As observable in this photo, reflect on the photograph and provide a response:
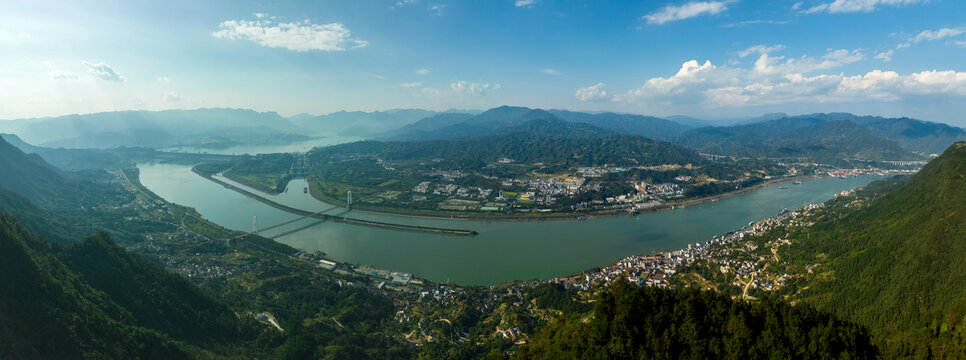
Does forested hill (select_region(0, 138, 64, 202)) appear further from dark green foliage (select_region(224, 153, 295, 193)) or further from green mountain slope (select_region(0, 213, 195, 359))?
green mountain slope (select_region(0, 213, 195, 359))

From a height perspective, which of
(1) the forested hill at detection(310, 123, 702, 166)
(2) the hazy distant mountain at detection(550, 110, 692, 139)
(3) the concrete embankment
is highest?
(2) the hazy distant mountain at detection(550, 110, 692, 139)

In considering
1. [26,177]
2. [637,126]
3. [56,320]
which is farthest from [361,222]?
[637,126]

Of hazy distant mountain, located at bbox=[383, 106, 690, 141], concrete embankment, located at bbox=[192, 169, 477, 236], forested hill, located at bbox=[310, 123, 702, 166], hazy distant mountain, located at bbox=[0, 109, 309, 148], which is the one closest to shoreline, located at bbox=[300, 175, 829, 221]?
concrete embankment, located at bbox=[192, 169, 477, 236]

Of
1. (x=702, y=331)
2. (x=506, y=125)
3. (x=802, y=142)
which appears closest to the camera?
(x=702, y=331)

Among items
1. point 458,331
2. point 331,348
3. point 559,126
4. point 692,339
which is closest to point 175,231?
point 331,348

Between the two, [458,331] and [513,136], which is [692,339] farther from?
[513,136]

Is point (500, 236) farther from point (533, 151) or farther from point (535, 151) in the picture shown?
point (533, 151)

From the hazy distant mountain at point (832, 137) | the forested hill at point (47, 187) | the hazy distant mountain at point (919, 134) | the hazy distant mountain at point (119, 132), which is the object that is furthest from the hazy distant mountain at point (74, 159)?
the hazy distant mountain at point (919, 134)
